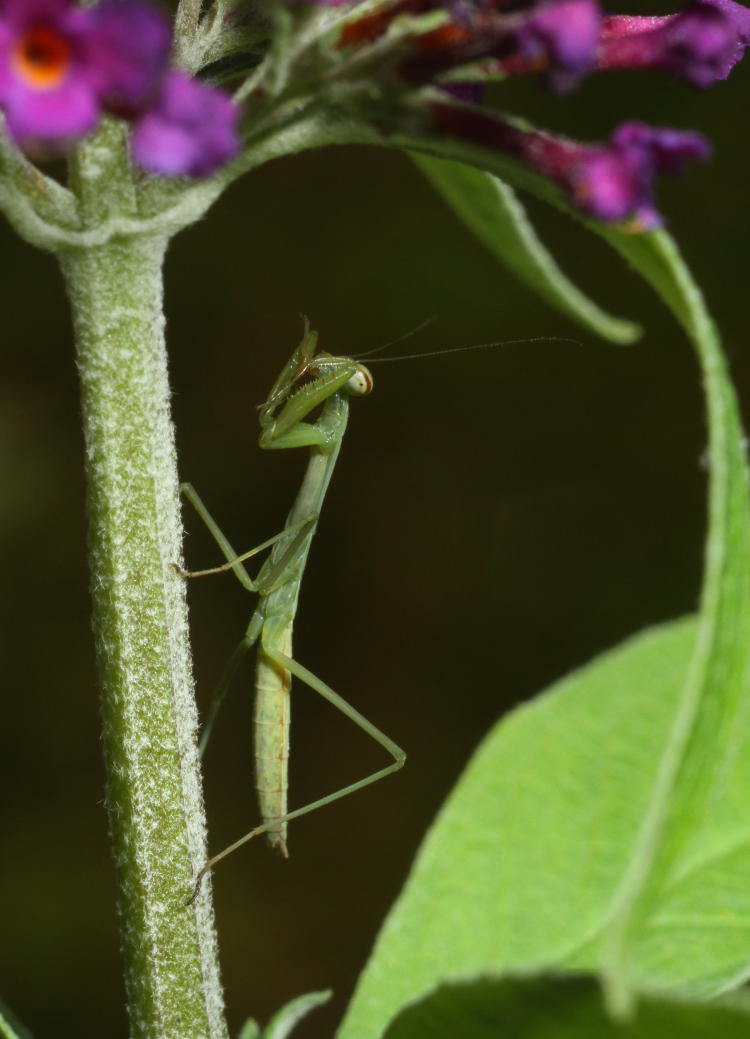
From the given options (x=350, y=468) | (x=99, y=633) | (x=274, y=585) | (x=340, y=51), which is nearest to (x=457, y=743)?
(x=350, y=468)

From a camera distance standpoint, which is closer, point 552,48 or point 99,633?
point 552,48

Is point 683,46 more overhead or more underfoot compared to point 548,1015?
more overhead

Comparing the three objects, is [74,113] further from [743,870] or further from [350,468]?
[350,468]

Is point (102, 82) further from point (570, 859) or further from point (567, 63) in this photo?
point (570, 859)

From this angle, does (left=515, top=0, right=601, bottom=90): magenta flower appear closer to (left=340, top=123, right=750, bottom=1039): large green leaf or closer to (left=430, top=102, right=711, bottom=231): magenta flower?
(left=430, top=102, right=711, bottom=231): magenta flower

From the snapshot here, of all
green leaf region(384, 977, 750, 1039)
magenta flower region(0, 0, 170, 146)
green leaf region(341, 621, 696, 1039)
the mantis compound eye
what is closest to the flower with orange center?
magenta flower region(0, 0, 170, 146)

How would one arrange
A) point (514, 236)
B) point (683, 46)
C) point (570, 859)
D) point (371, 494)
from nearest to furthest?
point (683, 46) → point (514, 236) → point (570, 859) → point (371, 494)

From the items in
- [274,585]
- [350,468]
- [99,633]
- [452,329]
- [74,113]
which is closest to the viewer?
[74,113]

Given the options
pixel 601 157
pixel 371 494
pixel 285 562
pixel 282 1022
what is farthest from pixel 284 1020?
pixel 371 494
